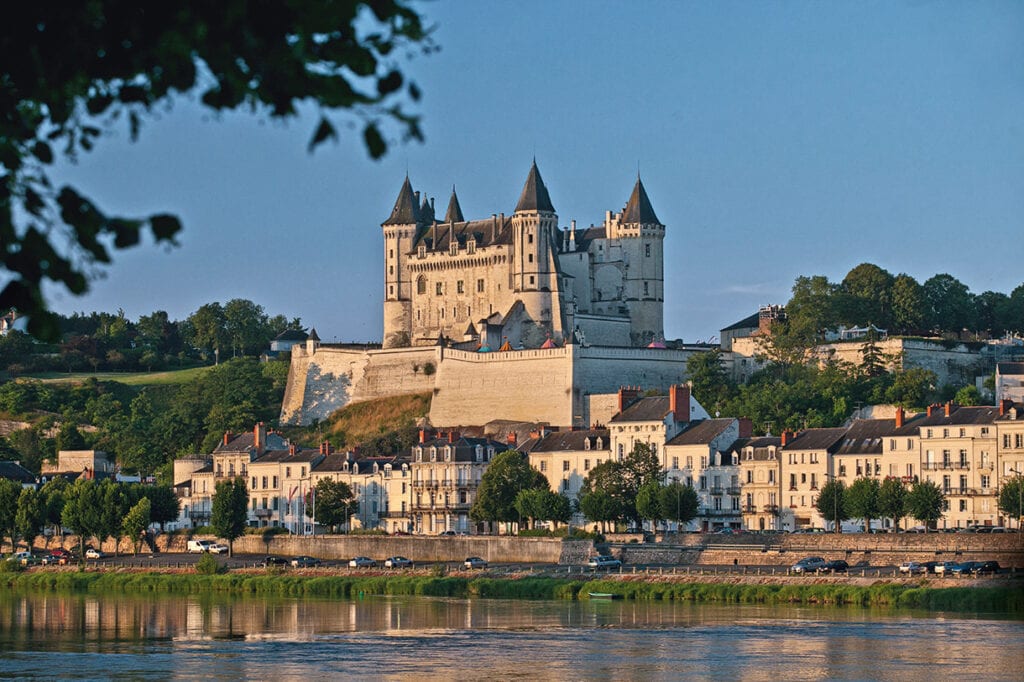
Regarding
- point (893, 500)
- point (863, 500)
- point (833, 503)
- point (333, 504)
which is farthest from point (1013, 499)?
point (333, 504)

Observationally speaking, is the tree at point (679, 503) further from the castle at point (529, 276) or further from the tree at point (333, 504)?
the castle at point (529, 276)

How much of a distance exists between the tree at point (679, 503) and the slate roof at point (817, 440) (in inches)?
150

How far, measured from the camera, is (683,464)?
6362 cm

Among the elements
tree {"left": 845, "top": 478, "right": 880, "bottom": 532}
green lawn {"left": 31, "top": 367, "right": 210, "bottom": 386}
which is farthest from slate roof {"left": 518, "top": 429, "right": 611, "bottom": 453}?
green lawn {"left": 31, "top": 367, "right": 210, "bottom": 386}

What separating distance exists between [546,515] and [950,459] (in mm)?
13128

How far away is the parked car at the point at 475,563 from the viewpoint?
5753 centimetres

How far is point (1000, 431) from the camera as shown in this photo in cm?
5666

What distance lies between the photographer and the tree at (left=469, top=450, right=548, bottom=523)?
2483 inches

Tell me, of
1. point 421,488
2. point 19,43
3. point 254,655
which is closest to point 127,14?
point 19,43

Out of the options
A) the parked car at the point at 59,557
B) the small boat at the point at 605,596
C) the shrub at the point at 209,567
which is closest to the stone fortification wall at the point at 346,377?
the parked car at the point at 59,557

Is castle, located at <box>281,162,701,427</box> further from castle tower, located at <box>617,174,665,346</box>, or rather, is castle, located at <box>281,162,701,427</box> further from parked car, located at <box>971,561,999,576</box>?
parked car, located at <box>971,561,999,576</box>

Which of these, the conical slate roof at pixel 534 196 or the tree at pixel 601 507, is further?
the conical slate roof at pixel 534 196

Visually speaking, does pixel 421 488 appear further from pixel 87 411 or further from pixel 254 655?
pixel 87 411

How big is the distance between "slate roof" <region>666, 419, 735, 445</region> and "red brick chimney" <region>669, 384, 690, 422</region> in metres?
0.70
